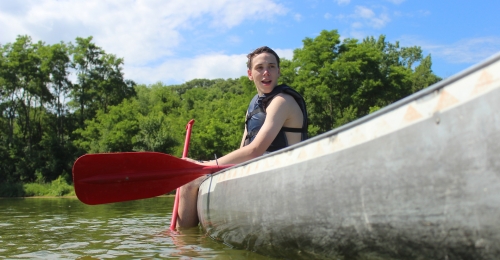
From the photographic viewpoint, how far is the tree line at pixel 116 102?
2756 cm

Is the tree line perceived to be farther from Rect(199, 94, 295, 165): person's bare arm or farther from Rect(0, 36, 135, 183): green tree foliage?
Rect(199, 94, 295, 165): person's bare arm

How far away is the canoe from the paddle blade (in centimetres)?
116

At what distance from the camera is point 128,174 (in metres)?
3.54

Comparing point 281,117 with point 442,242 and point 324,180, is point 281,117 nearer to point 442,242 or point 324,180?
point 324,180

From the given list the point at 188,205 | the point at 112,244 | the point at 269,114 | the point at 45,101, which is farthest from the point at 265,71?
the point at 45,101

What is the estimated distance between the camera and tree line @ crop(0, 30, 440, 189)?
2756cm

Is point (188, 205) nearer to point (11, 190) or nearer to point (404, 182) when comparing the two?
point (404, 182)

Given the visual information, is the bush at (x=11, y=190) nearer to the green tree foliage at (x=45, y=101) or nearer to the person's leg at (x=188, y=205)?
the green tree foliage at (x=45, y=101)

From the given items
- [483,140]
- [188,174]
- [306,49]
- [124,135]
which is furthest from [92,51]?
[483,140]

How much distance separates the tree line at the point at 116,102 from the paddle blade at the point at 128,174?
21.1 metres

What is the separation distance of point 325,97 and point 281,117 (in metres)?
24.4

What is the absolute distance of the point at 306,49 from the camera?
95.8 ft

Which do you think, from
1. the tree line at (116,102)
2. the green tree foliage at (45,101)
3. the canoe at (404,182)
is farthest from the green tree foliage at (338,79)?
the canoe at (404,182)

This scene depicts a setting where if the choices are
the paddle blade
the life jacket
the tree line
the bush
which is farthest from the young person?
the bush
